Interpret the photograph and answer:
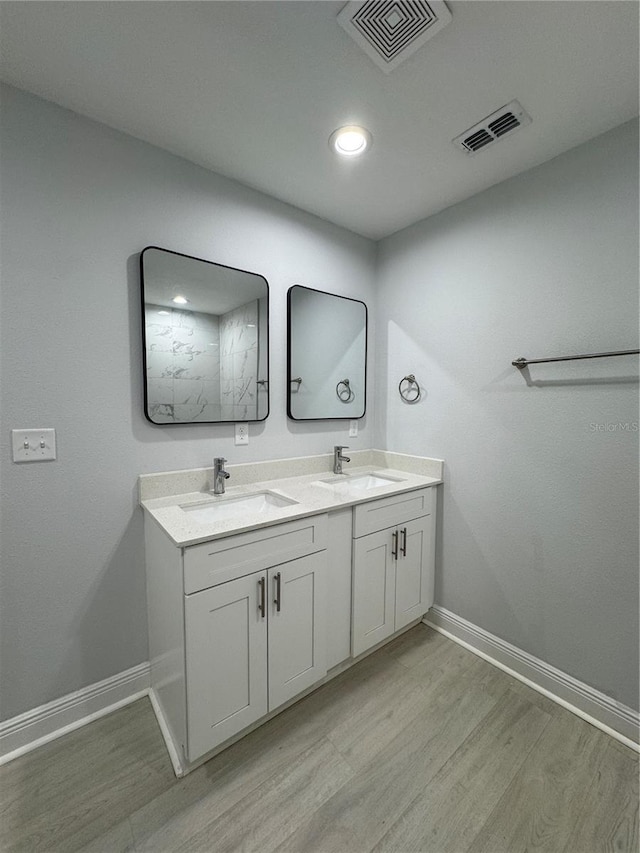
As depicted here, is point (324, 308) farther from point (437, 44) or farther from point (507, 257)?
point (437, 44)

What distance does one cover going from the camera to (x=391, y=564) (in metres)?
1.79

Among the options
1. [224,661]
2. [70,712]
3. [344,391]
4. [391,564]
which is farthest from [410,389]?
[70,712]

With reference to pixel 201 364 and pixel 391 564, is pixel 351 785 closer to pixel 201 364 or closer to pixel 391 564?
pixel 391 564

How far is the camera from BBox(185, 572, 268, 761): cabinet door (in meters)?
1.15

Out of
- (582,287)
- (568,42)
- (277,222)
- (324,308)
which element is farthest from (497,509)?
(277,222)

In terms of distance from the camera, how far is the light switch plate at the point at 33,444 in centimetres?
127

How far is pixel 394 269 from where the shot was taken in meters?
2.28

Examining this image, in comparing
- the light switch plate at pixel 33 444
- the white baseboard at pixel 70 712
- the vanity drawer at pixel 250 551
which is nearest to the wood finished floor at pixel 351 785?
the white baseboard at pixel 70 712

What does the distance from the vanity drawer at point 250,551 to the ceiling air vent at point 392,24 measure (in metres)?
1.59

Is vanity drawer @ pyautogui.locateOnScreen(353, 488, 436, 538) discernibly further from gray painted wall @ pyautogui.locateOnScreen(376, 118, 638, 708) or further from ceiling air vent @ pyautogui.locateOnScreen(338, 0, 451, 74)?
ceiling air vent @ pyautogui.locateOnScreen(338, 0, 451, 74)

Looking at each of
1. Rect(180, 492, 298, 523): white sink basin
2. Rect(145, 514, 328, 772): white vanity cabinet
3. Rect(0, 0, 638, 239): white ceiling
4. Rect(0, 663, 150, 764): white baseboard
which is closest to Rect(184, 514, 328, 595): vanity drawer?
Rect(145, 514, 328, 772): white vanity cabinet

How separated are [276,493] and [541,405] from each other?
51.4 inches

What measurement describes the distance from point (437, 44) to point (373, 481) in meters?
1.90

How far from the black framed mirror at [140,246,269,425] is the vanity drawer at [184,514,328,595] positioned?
2.21ft
